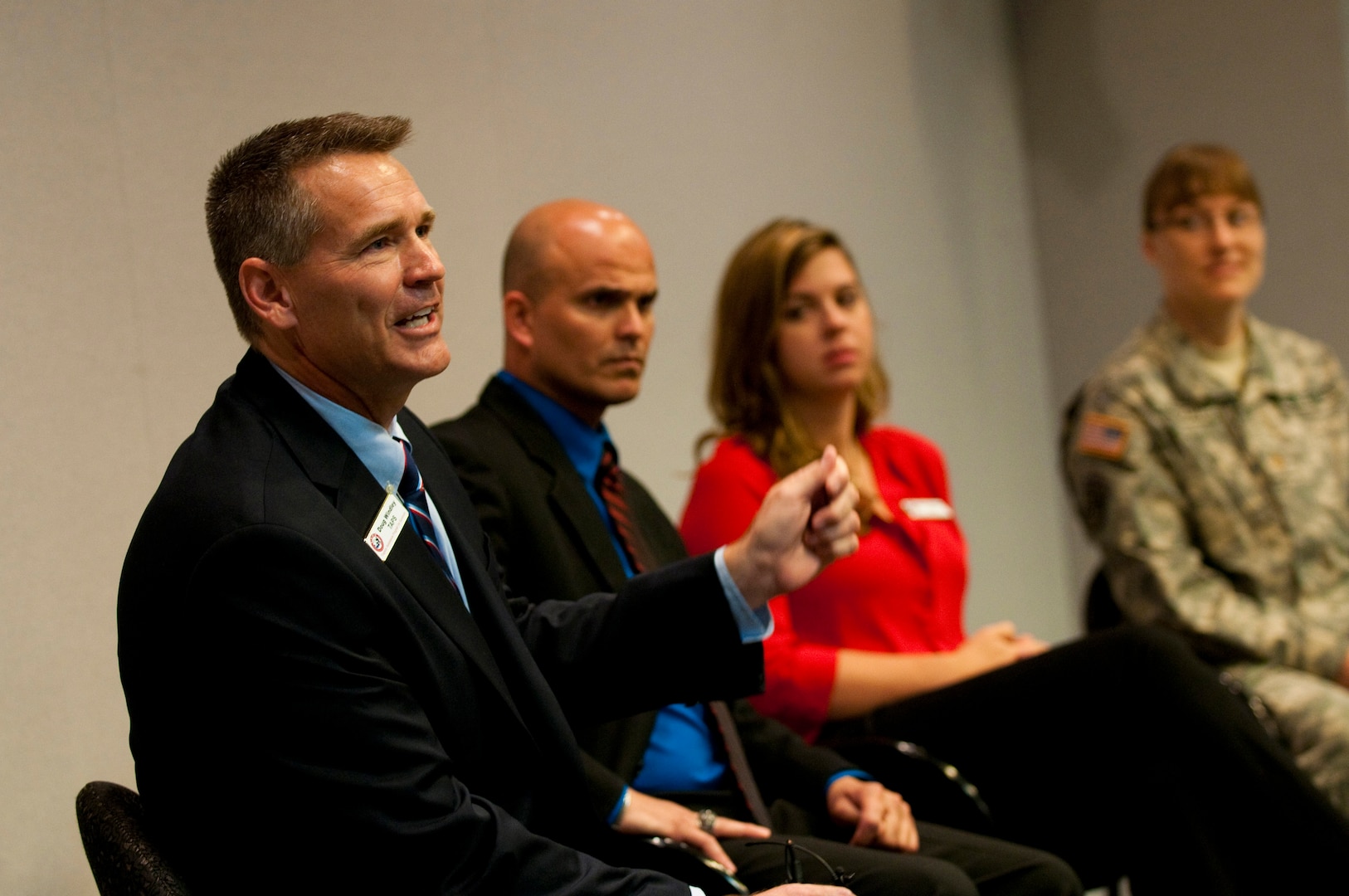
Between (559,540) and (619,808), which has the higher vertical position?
(559,540)

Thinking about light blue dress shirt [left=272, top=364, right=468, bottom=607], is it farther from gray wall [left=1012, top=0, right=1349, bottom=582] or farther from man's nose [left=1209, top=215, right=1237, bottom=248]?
gray wall [left=1012, top=0, right=1349, bottom=582]

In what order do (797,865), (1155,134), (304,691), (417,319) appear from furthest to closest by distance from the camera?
1. (1155,134)
2. (797,865)
3. (417,319)
4. (304,691)

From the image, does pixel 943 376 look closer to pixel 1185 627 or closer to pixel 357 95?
pixel 1185 627

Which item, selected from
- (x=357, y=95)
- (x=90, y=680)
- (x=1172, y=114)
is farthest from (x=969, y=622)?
(x=90, y=680)

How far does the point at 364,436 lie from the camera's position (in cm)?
143

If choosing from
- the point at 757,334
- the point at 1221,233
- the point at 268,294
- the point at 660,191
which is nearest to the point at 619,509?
the point at 757,334

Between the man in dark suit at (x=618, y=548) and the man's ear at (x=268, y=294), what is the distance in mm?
611

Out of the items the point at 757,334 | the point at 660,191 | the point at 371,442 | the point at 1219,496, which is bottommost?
the point at 1219,496

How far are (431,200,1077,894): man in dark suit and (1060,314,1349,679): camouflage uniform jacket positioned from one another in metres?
1.08

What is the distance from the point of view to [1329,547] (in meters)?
2.98

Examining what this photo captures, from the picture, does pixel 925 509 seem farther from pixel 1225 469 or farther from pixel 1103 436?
pixel 1225 469

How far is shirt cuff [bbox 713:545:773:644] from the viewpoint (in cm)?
157

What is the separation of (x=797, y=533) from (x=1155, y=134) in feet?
12.6

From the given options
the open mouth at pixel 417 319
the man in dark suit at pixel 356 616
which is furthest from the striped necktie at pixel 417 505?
the open mouth at pixel 417 319
